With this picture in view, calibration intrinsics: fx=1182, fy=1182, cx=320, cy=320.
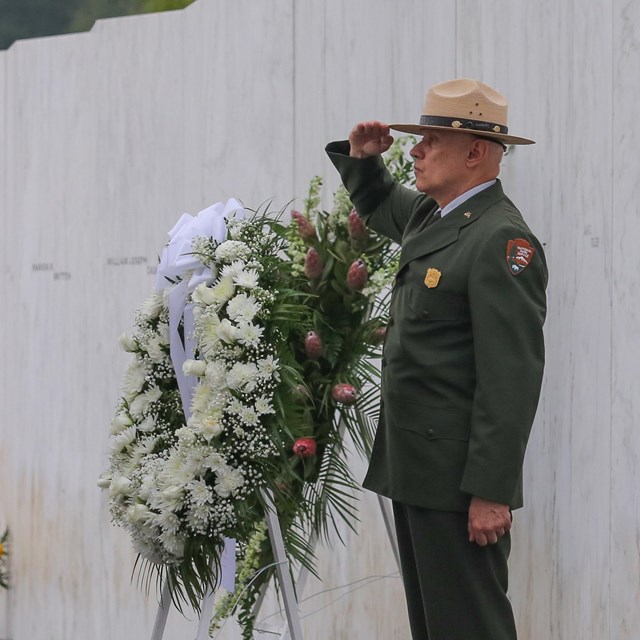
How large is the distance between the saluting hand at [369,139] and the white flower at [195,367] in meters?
0.60

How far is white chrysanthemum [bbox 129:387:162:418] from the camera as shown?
2855 mm

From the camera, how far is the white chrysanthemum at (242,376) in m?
2.57

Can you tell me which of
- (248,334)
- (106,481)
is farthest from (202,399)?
(106,481)

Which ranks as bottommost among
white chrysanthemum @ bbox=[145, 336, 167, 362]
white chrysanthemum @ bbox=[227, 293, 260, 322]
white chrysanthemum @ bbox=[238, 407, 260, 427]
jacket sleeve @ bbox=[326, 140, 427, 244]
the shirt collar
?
white chrysanthemum @ bbox=[238, 407, 260, 427]

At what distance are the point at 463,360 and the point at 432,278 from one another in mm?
176

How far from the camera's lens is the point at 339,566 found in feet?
12.5

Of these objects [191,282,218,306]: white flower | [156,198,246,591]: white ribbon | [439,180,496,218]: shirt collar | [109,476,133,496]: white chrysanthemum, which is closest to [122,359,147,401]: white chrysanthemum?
[156,198,246,591]: white ribbon

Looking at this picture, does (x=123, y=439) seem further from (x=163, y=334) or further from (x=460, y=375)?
(x=460, y=375)

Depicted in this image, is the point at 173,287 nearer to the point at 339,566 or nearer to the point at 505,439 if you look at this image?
the point at 505,439

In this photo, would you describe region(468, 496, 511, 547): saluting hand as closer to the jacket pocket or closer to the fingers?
the jacket pocket

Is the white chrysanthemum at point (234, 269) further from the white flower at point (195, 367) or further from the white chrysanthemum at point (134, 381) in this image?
the white chrysanthemum at point (134, 381)

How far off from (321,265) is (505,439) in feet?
2.85

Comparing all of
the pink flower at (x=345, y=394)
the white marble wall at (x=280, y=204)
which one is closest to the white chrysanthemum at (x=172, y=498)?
the pink flower at (x=345, y=394)

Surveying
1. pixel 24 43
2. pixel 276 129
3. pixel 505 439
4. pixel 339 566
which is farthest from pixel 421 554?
pixel 24 43
